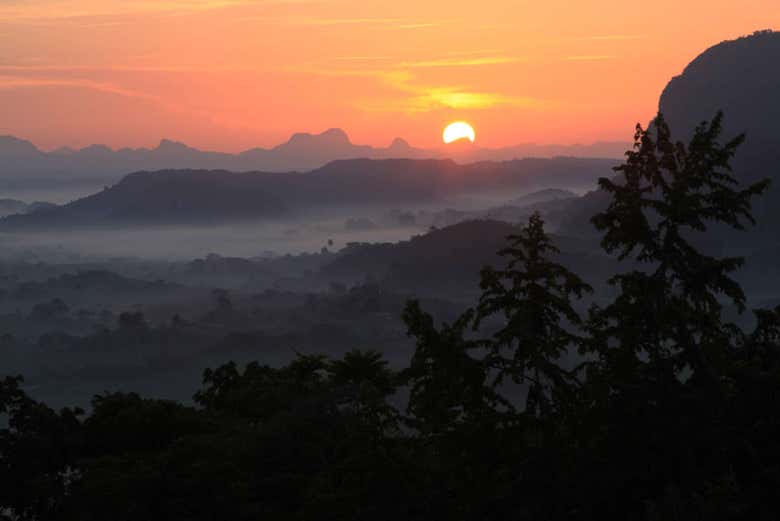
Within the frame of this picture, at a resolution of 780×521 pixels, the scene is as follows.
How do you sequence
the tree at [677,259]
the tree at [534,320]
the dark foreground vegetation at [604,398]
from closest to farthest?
the dark foreground vegetation at [604,398]
the tree at [677,259]
the tree at [534,320]

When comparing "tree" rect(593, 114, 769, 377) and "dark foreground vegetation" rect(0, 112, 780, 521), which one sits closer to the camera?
"dark foreground vegetation" rect(0, 112, 780, 521)

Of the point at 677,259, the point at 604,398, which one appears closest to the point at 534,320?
the point at 604,398

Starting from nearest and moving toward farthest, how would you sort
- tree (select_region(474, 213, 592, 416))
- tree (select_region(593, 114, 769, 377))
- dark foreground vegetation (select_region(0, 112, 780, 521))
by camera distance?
dark foreground vegetation (select_region(0, 112, 780, 521)) < tree (select_region(593, 114, 769, 377)) < tree (select_region(474, 213, 592, 416))

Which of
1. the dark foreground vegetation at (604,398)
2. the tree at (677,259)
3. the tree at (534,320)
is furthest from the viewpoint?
the tree at (534,320)

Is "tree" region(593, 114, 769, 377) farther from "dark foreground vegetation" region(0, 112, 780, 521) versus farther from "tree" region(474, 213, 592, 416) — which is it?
"tree" region(474, 213, 592, 416)

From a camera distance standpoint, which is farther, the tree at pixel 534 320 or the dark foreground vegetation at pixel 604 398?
the tree at pixel 534 320

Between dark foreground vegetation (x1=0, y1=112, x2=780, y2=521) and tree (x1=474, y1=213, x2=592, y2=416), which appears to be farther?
tree (x1=474, y1=213, x2=592, y2=416)

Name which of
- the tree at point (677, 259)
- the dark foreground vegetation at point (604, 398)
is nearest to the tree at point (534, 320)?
the dark foreground vegetation at point (604, 398)

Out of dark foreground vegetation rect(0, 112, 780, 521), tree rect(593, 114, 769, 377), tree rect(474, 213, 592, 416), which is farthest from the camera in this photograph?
tree rect(474, 213, 592, 416)

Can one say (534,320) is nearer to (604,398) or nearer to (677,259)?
(604,398)

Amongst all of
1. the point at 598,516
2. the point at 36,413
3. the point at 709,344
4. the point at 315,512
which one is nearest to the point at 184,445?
the point at 315,512

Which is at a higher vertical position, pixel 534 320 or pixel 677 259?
pixel 677 259

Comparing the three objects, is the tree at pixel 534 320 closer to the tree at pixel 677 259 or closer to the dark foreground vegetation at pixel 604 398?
the dark foreground vegetation at pixel 604 398

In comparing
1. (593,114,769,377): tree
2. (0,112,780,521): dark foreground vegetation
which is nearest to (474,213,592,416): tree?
(0,112,780,521): dark foreground vegetation
